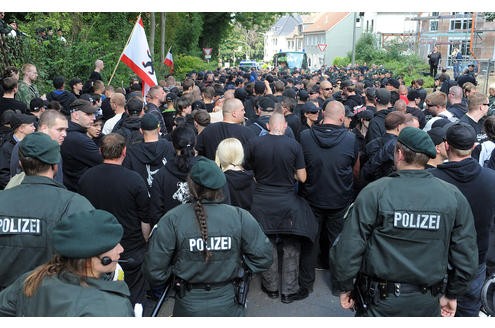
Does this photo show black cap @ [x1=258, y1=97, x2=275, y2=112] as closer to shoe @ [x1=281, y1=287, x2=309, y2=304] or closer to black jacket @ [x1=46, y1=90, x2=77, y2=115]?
shoe @ [x1=281, y1=287, x2=309, y2=304]

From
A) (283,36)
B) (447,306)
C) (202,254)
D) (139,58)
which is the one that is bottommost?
(447,306)

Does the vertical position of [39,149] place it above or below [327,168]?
above

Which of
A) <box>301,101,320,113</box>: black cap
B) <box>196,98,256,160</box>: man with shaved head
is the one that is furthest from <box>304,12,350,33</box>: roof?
<box>196,98,256,160</box>: man with shaved head

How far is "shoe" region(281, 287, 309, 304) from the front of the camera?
5.79m

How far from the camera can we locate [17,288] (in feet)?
8.16

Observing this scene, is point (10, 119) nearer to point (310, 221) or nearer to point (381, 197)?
point (310, 221)

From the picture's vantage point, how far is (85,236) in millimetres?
2393

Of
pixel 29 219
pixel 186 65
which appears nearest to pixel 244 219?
pixel 29 219

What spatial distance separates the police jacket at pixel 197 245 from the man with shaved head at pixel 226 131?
109 inches

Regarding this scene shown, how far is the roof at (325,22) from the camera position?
78562 mm

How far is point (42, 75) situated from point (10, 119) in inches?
357

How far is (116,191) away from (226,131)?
2.07 meters

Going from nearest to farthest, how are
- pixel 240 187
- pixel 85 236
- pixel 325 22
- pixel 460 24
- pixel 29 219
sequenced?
pixel 85 236 → pixel 29 219 → pixel 240 187 → pixel 460 24 → pixel 325 22

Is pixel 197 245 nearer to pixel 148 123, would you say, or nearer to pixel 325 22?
pixel 148 123
